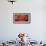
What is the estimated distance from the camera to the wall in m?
4.86

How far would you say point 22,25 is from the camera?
16.0ft

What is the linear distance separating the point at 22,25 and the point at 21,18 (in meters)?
0.24

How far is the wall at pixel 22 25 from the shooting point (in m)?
4.86

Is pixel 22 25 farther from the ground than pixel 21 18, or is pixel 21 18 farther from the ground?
pixel 21 18

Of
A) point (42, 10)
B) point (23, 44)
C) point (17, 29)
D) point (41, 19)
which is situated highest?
point (42, 10)

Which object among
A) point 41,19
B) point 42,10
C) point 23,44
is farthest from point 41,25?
point 23,44

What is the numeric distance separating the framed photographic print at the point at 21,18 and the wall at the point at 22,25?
0.10 metres

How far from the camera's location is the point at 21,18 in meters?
4.90

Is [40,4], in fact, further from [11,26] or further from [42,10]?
[11,26]

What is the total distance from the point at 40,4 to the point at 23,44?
1.95 meters

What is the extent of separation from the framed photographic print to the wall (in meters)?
0.10

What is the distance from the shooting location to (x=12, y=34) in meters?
4.89

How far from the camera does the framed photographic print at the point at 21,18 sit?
4.89 meters

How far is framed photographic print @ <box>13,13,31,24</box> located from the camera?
489cm
